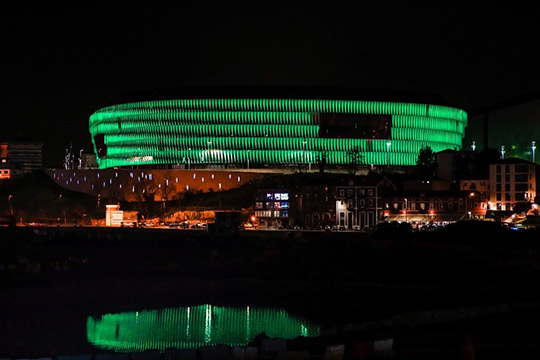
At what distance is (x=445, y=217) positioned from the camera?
11031cm

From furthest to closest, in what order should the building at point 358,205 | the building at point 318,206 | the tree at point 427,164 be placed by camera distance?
the tree at point 427,164 → the building at point 318,206 → the building at point 358,205

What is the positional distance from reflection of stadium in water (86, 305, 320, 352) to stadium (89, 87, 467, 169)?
120 metres

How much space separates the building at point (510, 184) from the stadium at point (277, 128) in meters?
39.0

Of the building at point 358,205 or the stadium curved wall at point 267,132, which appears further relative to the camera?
the stadium curved wall at point 267,132

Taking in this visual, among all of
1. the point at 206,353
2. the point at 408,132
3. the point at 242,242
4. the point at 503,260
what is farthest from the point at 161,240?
the point at 408,132

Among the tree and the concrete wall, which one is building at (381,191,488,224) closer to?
the tree

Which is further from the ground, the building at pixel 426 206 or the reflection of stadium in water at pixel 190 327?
the building at pixel 426 206

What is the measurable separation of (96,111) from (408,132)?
64325mm

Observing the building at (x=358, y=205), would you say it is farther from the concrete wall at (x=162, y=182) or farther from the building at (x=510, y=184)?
the concrete wall at (x=162, y=182)

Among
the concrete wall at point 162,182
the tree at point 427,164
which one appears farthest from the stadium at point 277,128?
the concrete wall at point 162,182

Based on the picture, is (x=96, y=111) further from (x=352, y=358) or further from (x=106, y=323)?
(x=352, y=358)

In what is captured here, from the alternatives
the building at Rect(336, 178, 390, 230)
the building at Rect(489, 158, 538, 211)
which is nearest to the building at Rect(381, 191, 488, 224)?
the building at Rect(336, 178, 390, 230)

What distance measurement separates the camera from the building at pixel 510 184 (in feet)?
416

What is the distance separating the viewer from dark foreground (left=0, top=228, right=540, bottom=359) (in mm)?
34844
